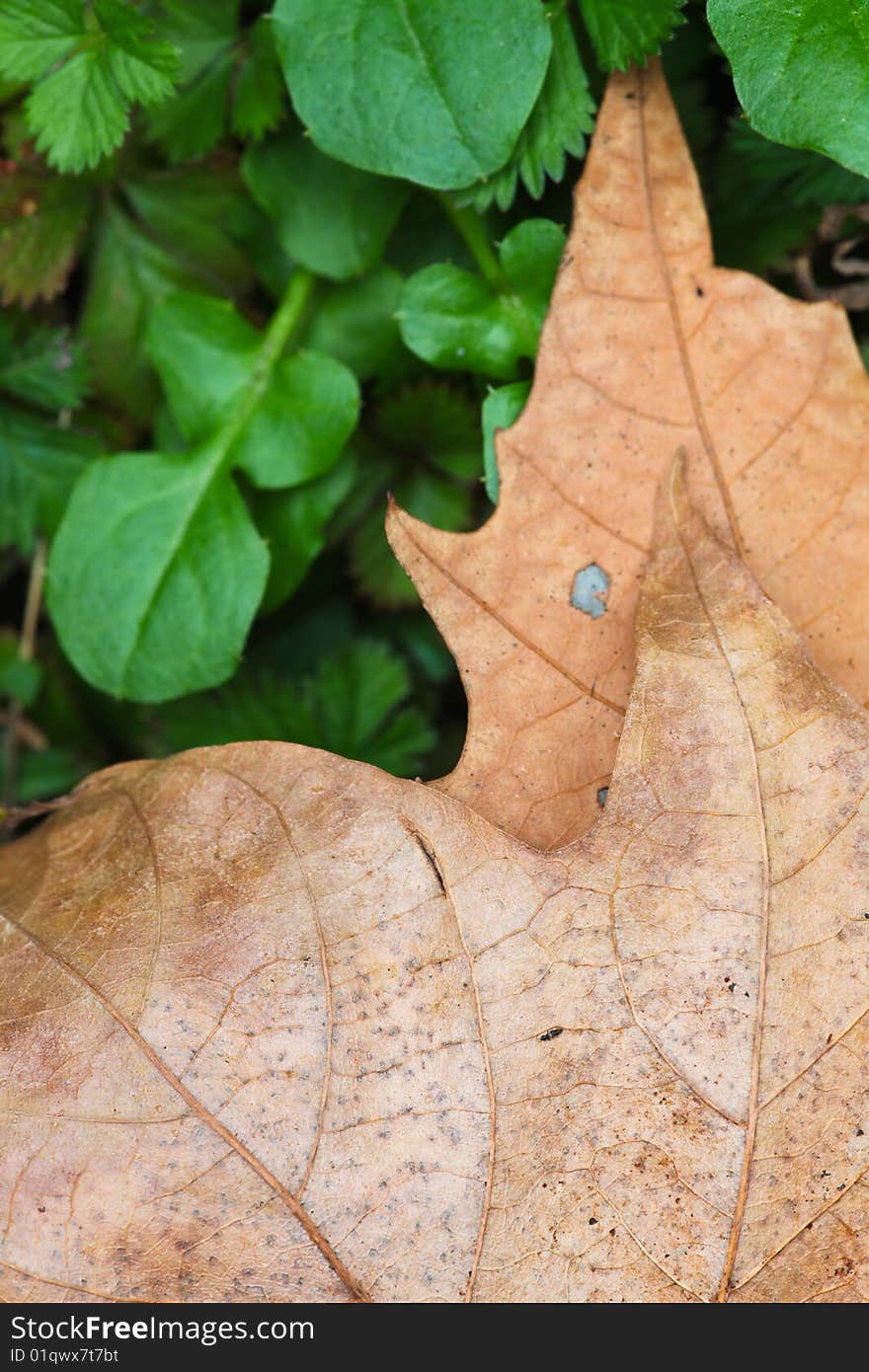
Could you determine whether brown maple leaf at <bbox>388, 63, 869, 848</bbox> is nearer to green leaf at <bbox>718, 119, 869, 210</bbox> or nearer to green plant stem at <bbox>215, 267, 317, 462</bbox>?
green leaf at <bbox>718, 119, 869, 210</bbox>

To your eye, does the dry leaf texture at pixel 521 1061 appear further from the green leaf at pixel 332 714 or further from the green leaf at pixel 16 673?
the green leaf at pixel 16 673

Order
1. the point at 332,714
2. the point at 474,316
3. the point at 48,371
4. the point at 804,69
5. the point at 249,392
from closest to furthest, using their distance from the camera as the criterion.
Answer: the point at 804,69 → the point at 474,316 → the point at 249,392 → the point at 48,371 → the point at 332,714

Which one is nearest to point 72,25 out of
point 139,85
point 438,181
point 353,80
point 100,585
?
point 139,85

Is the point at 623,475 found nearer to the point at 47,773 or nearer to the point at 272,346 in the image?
the point at 272,346

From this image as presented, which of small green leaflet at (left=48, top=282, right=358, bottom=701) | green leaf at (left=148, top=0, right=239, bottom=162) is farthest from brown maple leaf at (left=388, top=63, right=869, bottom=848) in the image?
green leaf at (left=148, top=0, right=239, bottom=162)

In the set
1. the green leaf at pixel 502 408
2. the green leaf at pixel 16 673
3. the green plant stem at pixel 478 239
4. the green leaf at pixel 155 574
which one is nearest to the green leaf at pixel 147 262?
the green leaf at pixel 155 574

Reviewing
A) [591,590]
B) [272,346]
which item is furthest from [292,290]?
[591,590]

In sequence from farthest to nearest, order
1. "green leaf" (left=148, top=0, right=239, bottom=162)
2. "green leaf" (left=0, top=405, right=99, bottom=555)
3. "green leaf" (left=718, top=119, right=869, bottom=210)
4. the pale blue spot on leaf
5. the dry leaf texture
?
1. "green leaf" (left=0, top=405, right=99, bottom=555)
2. "green leaf" (left=148, top=0, right=239, bottom=162)
3. "green leaf" (left=718, top=119, right=869, bottom=210)
4. the pale blue spot on leaf
5. the dry leaf texture
